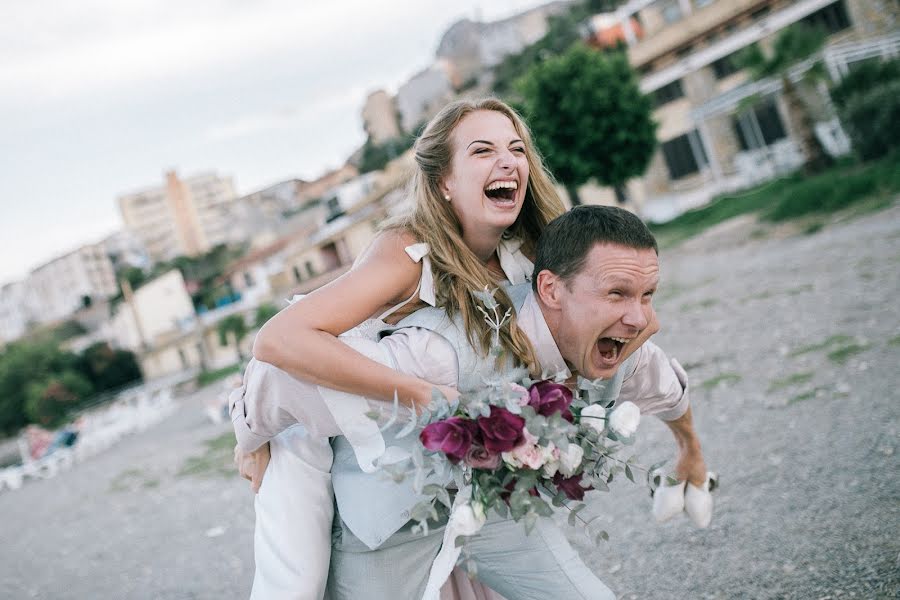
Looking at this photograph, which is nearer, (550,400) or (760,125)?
(550,400)

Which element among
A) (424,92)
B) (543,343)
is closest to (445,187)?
(543,343)

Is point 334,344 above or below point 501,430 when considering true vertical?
above

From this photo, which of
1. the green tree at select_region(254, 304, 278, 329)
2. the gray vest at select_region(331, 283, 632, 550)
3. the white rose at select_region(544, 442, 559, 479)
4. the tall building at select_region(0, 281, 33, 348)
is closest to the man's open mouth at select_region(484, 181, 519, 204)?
the gray vest at select_region(331, 283, 632, 550)

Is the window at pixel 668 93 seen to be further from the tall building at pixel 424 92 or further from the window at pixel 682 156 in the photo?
the tall building at pixel 424 92

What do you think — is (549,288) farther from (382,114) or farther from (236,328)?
(382,114)

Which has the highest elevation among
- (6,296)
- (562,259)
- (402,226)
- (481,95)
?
(6,296)

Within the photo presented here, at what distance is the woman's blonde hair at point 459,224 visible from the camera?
239 centimetres

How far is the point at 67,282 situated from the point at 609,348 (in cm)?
11044

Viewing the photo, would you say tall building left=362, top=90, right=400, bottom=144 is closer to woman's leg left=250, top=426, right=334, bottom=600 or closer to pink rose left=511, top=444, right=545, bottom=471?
woman's leg left=250, top=426, right=334, bottom=600

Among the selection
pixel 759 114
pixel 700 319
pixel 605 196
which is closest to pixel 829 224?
pixel 700 319

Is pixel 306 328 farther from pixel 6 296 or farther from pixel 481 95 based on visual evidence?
pixel 6 296

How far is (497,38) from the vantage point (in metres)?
70.0

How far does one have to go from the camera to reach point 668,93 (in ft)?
117

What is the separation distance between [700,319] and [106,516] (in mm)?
9666
